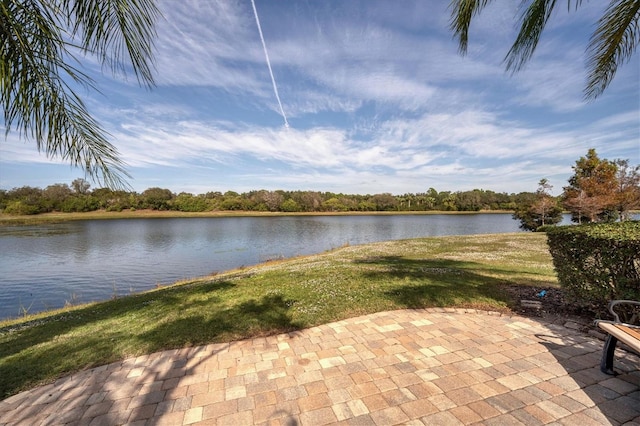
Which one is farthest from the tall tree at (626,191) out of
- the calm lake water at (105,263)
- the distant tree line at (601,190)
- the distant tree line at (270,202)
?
the distant tree line at (270,202)

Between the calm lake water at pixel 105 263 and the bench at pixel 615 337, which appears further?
the calm lake water at pixel 105 263

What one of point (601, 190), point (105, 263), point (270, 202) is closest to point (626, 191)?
point (601, 190)

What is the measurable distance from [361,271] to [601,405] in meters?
6.64

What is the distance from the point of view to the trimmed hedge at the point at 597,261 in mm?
4238

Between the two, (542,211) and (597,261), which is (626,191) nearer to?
(542,211)

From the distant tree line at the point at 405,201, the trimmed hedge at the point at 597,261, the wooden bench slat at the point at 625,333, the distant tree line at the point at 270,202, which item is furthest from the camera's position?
the distant tree line at the point at 270,202

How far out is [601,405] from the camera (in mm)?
2881

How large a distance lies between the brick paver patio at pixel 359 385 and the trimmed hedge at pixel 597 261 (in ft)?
2.55

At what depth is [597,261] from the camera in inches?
180

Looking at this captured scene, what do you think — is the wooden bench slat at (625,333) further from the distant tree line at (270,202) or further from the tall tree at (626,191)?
the distant tree line at (270,202)

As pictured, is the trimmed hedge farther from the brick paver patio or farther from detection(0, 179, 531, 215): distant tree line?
detection(0, 179, 531, 215): distant tree line

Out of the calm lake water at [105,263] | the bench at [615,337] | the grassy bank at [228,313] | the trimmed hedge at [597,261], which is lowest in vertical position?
the calm lake water at [105,263]

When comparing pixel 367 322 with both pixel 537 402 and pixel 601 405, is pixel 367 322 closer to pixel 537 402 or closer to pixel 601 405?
pixel 537 402

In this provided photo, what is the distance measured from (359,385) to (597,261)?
14.8 feet
